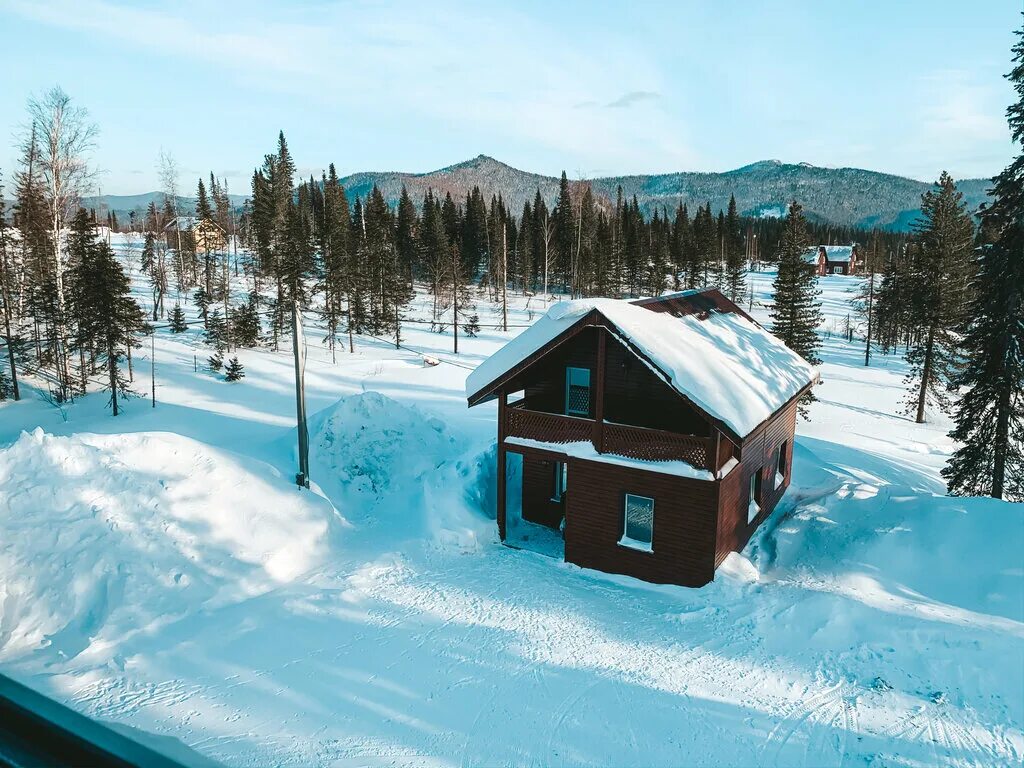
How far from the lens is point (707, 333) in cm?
1752

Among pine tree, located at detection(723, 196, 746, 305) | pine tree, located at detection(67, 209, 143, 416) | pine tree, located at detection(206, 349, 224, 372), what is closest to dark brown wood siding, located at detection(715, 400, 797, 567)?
pine tree, located at detection(67, 209, 143, 416)

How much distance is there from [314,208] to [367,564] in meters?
85.8

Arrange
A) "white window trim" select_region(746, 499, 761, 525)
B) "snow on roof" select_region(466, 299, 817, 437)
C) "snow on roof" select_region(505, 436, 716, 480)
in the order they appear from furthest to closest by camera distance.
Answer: "white window trim" select_region(746, 499, 761, 525), "snow on roof" select_region(505, 436, 716, 480), "snow on roof" select_region(466, 299, 817, 437)

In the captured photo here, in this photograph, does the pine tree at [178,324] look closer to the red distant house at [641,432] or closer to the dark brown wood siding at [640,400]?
the red distant house at [641,432]

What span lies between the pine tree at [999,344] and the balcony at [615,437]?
11.9 m

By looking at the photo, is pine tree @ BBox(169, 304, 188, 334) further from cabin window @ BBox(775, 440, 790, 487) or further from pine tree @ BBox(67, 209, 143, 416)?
cabin window @ BBox(775, 440, 790, 487)

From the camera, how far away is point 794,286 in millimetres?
32062

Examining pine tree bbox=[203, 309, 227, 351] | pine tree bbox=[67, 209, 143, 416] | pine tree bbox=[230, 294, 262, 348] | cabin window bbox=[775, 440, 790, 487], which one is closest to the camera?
cabin window bbox=[775, 440, 790, 487]

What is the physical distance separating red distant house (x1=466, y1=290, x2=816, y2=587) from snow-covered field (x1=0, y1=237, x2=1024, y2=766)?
915 mm

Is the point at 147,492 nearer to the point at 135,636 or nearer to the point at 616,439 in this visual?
the point at 135,636

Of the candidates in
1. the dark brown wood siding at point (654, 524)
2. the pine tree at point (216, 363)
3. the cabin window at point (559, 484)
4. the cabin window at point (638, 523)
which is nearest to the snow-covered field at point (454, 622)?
the dark brown wood siding at point (654, 524)

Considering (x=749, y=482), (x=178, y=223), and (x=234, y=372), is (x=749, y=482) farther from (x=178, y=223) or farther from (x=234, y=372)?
(x=178, y=223)

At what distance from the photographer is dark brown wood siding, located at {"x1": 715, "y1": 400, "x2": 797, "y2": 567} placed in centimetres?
1453

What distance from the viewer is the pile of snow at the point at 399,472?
1691 centimetres
